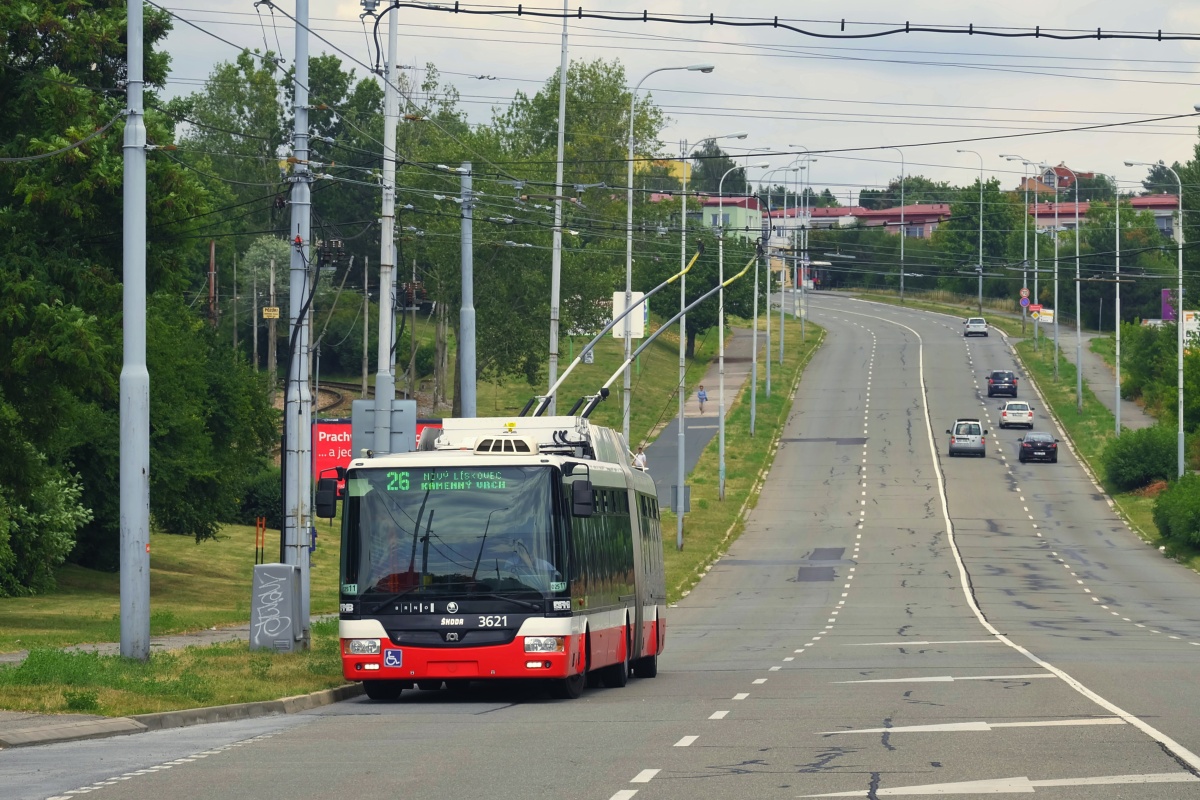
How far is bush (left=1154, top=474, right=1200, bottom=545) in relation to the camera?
53.8m

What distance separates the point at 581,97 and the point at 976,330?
110 feet

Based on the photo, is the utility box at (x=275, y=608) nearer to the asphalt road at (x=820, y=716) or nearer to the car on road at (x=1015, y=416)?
the asphalt road at (x=820, y=716)

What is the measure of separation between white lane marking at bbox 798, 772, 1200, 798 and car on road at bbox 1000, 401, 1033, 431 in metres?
75.3

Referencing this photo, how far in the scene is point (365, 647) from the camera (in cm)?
1795

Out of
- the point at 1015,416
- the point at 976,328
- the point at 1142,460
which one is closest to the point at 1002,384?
the point at 1015,416

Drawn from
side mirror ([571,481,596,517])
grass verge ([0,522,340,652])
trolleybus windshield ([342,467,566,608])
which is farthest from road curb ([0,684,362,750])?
grass verge ([0,522,340,652])

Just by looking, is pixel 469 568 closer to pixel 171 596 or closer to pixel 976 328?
pixel 171 596

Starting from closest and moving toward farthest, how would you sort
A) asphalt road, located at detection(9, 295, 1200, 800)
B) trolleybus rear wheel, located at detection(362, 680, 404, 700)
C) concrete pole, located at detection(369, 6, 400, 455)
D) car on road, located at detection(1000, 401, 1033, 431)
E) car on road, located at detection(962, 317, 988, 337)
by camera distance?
asphalt road, located at detection(9, 295, 1200, 800)
trolleybus rear wheel, located at detection(362, 680, 404, 700)
concrete pole, located at detection(369, 6, 400, 455)
car on road, located at detection(1000, 401, 1033, 431)
car on road, located at detection(962, 317, 988, 337)

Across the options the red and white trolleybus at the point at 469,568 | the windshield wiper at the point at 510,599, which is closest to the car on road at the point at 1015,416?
the red and white trolleybus at the point at 469,568

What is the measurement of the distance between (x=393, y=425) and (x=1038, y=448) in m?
52.5

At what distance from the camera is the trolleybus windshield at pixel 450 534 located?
18.0m

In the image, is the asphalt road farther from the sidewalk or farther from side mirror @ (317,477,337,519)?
the sidewalk

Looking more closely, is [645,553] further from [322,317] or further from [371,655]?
[322,317]

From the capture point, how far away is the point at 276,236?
4208 inches
